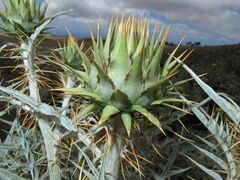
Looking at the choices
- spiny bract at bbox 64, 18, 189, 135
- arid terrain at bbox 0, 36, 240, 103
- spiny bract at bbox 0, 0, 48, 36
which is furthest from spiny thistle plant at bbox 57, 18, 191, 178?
arid terrain at bbox 0, 36, 240, 103

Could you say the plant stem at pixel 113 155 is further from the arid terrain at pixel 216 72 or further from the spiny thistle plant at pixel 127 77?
the arid terrain at pixel 216 72

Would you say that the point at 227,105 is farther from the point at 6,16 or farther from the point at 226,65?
the point at 226,65

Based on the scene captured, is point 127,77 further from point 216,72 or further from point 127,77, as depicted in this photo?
point 216,72

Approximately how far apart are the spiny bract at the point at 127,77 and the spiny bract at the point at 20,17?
40.1 inches

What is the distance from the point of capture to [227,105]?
142 centimetres

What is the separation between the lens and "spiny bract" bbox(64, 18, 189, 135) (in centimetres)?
134

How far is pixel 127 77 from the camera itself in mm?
1353

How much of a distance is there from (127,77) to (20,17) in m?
1.18

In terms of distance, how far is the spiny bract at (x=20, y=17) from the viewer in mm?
2311

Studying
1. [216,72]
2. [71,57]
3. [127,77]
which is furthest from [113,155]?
[216,72]

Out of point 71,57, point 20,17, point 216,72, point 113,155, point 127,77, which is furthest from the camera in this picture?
point 216,72

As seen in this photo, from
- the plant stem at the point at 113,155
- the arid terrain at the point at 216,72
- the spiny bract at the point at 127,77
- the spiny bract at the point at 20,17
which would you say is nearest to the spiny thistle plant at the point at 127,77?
the spiny bract at the point at 127,77

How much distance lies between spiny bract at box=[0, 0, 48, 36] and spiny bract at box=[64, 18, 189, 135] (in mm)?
1019

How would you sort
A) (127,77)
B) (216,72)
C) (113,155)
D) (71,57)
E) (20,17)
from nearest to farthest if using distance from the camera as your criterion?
(127,77), (113,155), (20,17), (71,57), (216,72)
